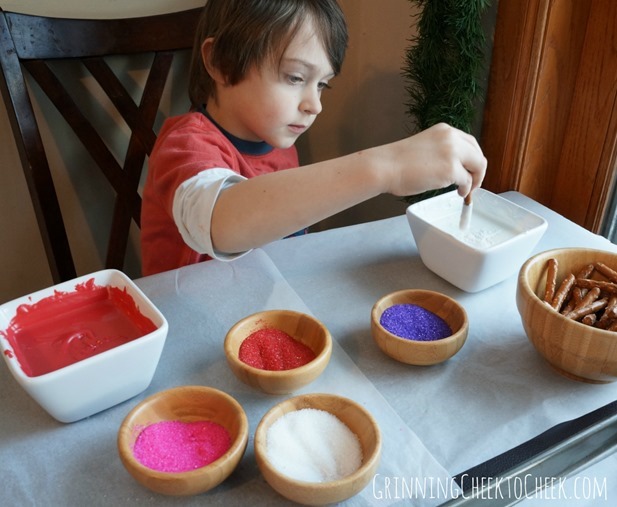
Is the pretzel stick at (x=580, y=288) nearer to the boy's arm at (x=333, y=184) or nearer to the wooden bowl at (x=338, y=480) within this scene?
the boy's arm at (x=333, y=184)

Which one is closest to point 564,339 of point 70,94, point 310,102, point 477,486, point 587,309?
point 587,309

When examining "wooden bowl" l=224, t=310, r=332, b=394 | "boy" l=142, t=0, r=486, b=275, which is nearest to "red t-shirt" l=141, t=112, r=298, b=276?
"boy" l=142, t=0, r=486, b=275

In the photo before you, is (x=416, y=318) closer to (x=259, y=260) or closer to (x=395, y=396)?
(x=395, y=396)

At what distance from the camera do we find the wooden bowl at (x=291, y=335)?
1.72 feet

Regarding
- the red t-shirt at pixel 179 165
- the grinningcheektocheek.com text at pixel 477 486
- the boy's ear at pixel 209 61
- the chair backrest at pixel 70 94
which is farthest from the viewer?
the chair backrest at pixel 70 94

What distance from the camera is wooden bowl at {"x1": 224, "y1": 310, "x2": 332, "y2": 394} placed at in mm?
523

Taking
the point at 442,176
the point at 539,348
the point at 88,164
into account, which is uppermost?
the point at 442,176

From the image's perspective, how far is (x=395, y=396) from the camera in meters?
0.55

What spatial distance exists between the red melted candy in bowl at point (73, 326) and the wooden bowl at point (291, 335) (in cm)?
9

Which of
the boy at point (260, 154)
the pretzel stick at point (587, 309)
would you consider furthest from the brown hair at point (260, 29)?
the pretzel stick at point (587, 309)

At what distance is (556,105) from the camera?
0.95 metres

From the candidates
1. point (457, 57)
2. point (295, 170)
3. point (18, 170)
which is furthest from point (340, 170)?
point (18, 170)

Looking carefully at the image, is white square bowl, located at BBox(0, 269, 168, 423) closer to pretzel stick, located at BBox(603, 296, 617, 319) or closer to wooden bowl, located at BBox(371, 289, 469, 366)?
wooden bowl, located at BBox(371, 289, 469, 366)

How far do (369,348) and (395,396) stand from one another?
0.25ft
